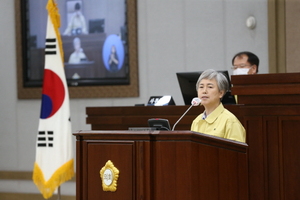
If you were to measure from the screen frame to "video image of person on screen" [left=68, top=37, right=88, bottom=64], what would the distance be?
401 millimetres

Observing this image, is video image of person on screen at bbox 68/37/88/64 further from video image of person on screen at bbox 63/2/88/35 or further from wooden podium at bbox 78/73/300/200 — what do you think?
wooden podium at bbox 78/73/300/200

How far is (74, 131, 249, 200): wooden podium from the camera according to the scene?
2605 mm

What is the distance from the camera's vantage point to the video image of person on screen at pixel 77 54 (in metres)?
7.07

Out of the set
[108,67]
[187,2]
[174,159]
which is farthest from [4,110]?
[174,159]

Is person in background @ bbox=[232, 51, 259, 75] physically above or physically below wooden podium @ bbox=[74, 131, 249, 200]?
above

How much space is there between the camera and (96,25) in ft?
23.0

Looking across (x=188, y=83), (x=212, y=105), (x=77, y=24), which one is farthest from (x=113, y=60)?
(x=212, y=105)

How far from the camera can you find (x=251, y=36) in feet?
20.6

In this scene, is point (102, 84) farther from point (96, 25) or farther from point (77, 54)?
point (96, 25)

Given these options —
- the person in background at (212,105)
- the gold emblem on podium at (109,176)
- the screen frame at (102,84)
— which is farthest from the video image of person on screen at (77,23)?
the gold emblem on podium at (109,176)

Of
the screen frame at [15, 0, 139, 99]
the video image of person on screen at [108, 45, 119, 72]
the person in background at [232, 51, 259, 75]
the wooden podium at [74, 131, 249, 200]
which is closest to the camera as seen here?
the wooden podium at [74, 131, 249, 200]

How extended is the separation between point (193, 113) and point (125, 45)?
2.82 metres

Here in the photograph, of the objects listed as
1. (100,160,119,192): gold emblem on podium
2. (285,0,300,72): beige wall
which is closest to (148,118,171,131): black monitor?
(100,160,119,192): gold emblem on podium

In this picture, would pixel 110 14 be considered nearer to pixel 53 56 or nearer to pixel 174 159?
pixel 53 56
